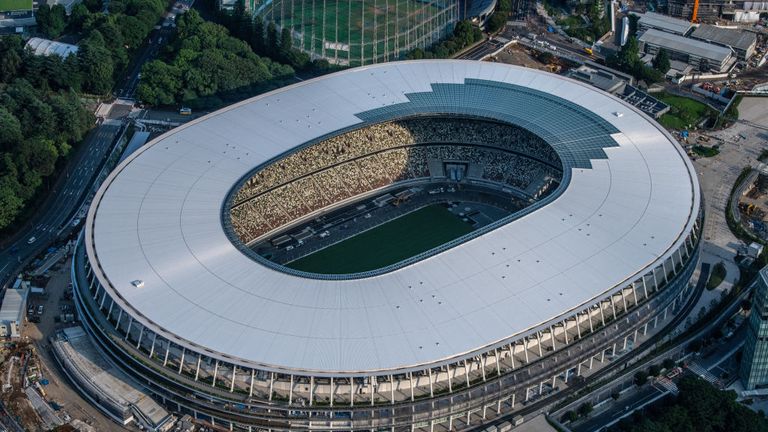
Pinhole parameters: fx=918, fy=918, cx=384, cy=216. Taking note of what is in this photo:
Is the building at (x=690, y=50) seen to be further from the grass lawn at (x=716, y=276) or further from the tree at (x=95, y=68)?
the tree at (x=95, y=68)

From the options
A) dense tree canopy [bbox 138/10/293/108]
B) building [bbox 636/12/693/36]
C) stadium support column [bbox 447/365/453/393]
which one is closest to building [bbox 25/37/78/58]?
dense tree canopy [bbox 138/10/293/108]

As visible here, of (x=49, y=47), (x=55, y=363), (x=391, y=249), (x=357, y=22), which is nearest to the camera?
(x=55, y=363)

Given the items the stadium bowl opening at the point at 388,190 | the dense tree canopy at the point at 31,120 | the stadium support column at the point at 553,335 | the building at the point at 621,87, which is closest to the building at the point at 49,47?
the dense tree canopy at the point at 31,120

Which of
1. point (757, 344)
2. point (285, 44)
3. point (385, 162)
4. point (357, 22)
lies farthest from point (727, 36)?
point (757, 344)

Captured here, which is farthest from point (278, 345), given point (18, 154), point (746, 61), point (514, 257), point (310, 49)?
point (746, 61)

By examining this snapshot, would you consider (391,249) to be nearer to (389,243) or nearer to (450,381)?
(389,243)
